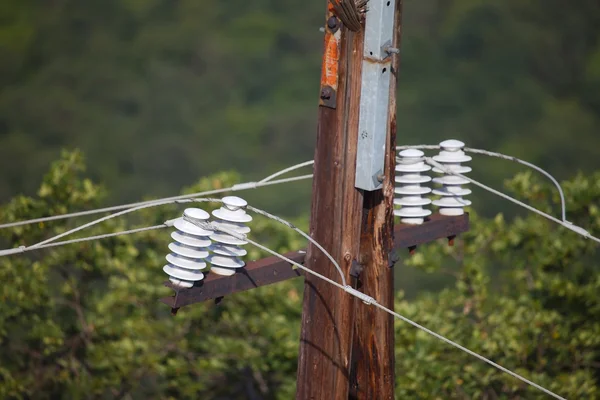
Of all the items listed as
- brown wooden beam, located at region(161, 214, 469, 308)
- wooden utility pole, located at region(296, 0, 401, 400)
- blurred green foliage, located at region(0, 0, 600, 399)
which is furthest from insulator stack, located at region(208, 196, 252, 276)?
blurred green foliage, located at region(0, 0, 600, 399)

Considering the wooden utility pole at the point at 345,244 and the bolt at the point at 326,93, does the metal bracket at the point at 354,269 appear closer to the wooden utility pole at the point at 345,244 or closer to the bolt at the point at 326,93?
the wooden utility pole at the point at 345,244

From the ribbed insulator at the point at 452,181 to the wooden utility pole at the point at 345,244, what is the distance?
0.61 m

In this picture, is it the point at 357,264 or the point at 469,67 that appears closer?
the point at 357,264

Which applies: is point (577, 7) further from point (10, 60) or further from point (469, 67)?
point (10, 60)

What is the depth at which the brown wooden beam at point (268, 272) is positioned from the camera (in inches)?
131

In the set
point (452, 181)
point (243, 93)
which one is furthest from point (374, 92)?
point (243, 93)

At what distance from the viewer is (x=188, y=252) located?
3.35m

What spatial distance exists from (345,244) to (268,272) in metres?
0.33

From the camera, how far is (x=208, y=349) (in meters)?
7.54

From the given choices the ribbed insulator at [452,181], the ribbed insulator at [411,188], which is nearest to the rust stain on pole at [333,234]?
the ribbed insulator at [411,188]

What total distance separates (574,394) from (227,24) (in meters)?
25.6

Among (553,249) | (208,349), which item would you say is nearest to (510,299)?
(553,249)

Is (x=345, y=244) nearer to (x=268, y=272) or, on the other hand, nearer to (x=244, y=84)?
(x=268, y=272)

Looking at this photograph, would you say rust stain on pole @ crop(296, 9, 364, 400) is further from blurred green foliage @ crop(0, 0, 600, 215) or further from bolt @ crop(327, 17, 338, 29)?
blurred green foliage @ crop(0, 0, 600, 215)
